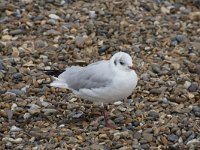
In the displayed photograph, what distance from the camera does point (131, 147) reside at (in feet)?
16.3

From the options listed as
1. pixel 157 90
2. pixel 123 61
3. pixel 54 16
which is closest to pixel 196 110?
pixel 157 90

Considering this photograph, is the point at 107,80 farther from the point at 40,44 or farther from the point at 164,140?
the point at 40,44

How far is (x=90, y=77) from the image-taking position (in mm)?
5297

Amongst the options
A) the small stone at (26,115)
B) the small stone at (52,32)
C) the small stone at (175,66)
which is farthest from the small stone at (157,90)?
the small stone at (52,32)

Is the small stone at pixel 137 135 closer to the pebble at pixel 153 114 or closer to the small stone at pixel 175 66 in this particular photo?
the pebble at pixel 153 114

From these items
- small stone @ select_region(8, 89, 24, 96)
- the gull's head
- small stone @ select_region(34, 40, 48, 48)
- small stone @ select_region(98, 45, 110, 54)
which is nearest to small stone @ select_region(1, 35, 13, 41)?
small stone @ select_region(34, 40, 48, 48)

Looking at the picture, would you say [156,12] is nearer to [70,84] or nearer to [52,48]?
[52,48]

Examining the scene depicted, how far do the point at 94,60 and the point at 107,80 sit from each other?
5.19 feet

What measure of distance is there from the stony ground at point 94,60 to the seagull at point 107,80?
1.01 ft

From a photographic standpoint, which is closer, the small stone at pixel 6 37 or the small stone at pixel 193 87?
the small stone at pixel 193 87

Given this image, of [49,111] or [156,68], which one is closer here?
[49,111]

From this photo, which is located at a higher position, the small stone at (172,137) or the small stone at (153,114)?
the small stone at (172,137)

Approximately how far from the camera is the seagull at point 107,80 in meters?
5.05

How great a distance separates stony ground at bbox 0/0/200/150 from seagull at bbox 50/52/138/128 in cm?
31
